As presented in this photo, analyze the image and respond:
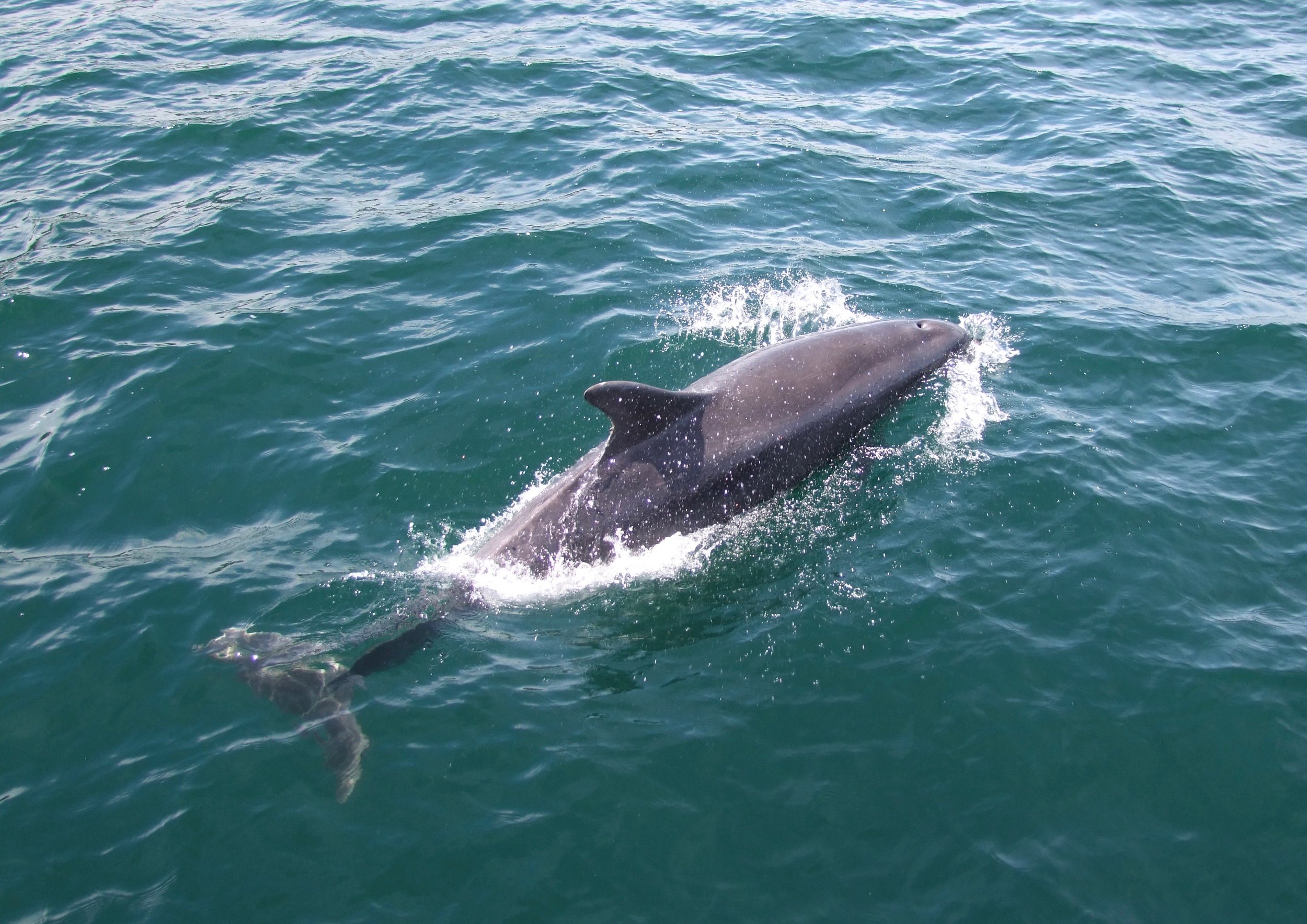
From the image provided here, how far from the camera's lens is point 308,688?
1009 cm

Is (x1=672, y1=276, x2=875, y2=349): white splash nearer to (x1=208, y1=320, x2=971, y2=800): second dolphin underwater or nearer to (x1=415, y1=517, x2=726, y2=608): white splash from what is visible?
(x1=208, y1=320, x2=971, y2=800): second dolphin underwater

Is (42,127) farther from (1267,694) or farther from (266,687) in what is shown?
(1267,694)

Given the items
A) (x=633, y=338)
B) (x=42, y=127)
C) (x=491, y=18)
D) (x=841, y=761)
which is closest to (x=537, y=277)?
(x=633, y=338)

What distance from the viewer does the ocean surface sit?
8.62 metres

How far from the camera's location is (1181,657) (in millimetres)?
10359

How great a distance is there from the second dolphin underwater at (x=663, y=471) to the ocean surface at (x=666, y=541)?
27 cm

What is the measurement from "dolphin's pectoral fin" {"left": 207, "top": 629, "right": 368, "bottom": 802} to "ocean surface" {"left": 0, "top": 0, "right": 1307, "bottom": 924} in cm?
18

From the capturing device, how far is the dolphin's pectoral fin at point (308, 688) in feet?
30.8

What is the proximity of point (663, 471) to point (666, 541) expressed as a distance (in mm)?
862

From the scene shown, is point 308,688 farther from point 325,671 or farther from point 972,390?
point 972,390

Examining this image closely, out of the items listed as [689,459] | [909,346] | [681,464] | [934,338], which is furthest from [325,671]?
[934,338]

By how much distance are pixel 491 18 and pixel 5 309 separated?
1737cm

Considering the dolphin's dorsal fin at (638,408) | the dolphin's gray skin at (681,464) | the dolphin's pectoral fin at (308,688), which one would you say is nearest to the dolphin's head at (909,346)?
the dolphin's gray skin at (681,464)

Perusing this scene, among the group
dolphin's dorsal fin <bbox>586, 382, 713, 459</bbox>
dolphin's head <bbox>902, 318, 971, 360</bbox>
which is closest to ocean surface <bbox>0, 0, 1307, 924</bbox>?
dolphin's head <bbox>902, 318, 971, 360</bbox>
